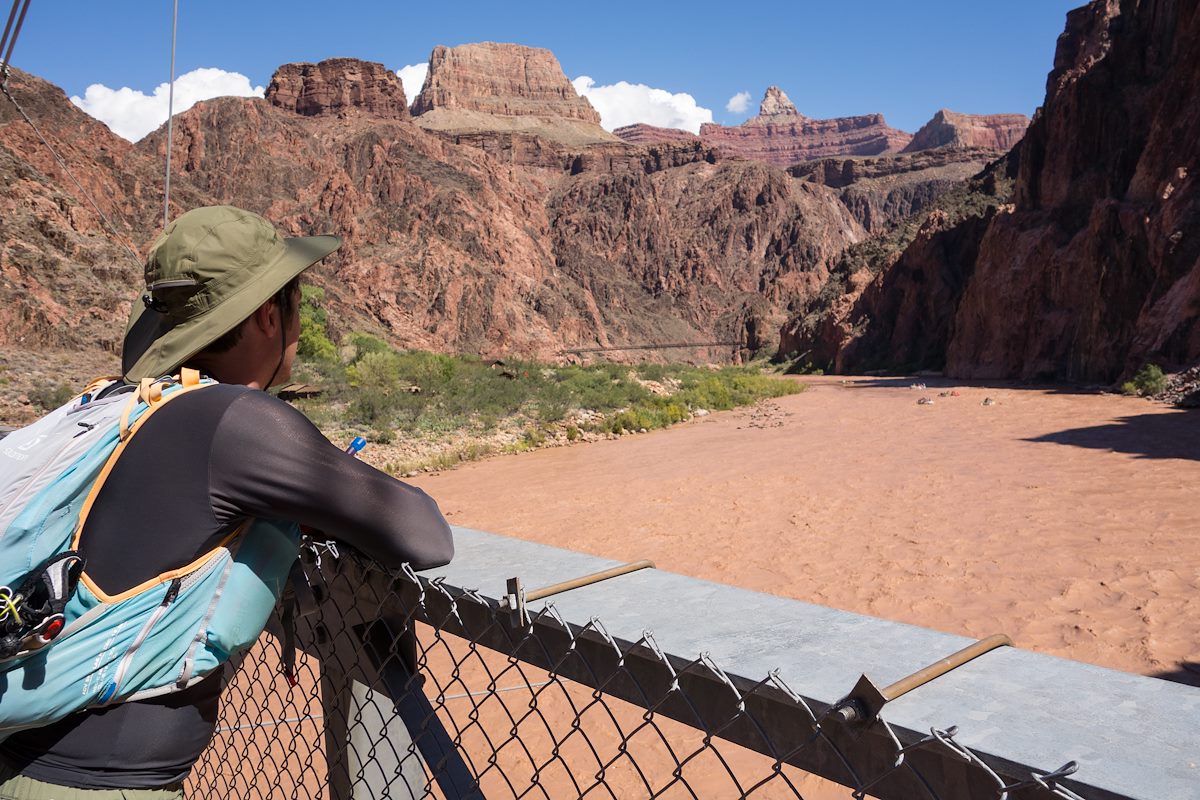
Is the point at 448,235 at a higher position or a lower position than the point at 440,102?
lower

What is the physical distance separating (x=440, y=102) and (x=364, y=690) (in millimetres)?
163054

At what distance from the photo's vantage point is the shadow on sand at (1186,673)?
509cm

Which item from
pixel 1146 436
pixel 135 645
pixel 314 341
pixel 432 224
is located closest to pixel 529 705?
pixel 135 645

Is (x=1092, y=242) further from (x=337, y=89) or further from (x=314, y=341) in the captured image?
(x=337, y=89)

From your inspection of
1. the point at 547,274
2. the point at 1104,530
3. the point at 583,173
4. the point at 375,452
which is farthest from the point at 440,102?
the point at 1104,530

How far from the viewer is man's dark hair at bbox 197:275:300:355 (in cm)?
165

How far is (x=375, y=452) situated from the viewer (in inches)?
731

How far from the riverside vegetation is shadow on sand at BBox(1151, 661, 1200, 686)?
550 inches

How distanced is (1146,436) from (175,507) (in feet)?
56.3

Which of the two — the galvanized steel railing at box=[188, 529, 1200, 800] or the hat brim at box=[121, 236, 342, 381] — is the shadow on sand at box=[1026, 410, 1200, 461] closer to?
the galvanized steel railing at box=[188, 529, 1200, 800]

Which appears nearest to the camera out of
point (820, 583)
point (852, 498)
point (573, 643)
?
A: point (573, 643)

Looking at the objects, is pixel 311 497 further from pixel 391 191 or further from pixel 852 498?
pixel 391 191

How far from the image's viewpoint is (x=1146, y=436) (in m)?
15.2

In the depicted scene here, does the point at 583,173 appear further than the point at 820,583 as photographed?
Yes
